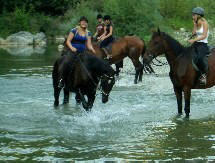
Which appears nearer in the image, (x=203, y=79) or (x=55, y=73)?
(x=203, y=79)

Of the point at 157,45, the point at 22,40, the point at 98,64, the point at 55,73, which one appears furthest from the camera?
the point at 22,40

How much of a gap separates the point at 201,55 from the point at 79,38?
115 inches

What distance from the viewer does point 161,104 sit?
1366 centimetres

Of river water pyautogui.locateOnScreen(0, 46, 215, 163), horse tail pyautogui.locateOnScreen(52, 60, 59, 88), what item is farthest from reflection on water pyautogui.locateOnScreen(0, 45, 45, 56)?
horse tail pyautogui.locateOnScreen(52, 60, 59, 88)

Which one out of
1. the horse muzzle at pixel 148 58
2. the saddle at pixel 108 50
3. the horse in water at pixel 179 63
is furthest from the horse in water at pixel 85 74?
the saddle at pixel 108 50

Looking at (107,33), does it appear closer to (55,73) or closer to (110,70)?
(55,73)

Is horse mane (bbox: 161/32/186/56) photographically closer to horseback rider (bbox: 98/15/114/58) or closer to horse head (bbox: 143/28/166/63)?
horse head (bbox: 143/28/166/63)

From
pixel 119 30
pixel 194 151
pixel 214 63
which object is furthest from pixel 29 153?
pixel 119 30

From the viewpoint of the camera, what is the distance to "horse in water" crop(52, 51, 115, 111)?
11125mm

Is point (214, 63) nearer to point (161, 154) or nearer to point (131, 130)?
point (131, 130)

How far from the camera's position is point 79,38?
12000 millimetres

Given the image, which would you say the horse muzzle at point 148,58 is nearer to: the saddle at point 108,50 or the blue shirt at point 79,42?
the blue shirt at point 79,42

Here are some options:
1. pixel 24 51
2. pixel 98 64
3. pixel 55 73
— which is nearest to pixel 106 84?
pixel 98 64

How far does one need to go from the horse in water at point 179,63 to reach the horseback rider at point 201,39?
15cm
